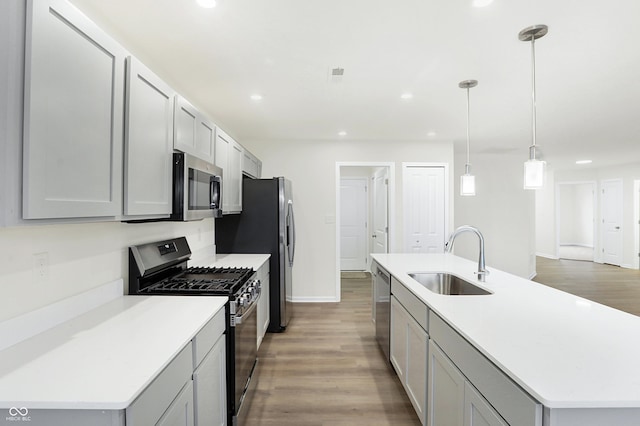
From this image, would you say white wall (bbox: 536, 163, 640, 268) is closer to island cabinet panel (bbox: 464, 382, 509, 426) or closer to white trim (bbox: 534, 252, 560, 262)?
white trim (bbox: 534, 252, 560, 262)

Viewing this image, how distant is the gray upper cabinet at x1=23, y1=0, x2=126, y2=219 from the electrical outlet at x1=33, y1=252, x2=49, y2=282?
14.5 inches

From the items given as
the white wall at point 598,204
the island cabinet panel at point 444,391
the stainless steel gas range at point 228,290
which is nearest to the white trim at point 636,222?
the white wall at point 598,204

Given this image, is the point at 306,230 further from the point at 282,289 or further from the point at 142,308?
the point at 142,308

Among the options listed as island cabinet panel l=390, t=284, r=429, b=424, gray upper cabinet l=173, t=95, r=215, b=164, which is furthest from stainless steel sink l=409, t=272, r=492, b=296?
gray upper cabinet l=173, t=95, r=215, b=164

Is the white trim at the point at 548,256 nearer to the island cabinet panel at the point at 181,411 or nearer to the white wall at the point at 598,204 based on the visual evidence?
the white wall at the point at 598,204

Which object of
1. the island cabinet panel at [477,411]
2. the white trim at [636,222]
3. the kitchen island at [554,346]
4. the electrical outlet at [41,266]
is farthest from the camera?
the white trim at [636,222]

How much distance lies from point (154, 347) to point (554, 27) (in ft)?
8.94

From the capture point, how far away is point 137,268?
196 cm

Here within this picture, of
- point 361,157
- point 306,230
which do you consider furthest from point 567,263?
point 306,230

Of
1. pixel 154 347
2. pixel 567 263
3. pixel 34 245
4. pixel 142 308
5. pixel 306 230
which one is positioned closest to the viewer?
pixel 154 347

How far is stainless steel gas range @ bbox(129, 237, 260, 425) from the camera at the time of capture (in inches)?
74.1

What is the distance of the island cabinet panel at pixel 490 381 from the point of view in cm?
94

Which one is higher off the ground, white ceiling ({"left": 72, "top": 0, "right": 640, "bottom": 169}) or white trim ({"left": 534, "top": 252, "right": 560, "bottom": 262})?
white ceiling ({"left": 72, "top": 0, "right": 640, "bottom": 169})

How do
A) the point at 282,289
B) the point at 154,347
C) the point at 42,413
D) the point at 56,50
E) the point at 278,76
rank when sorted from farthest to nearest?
the point at 282,289, the point at 278,76, the point at 154,347, the point at 56,50, the point at 42,413
